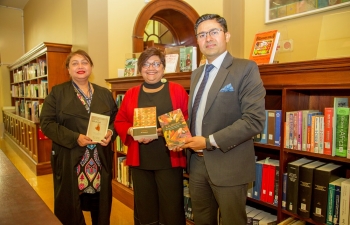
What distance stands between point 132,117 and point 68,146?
Answer: 1.58 ft

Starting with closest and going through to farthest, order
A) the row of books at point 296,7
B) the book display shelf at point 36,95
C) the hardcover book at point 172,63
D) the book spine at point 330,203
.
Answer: the book spine at point 330,203 < the hardcover book at point 172,63 < the row of books at point 296,7 < the book display shelf at point 36,95

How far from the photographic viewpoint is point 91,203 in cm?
214

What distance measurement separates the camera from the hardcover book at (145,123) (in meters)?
1.78

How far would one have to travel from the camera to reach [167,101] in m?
1.89

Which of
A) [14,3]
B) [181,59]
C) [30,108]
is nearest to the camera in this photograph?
[181,59]

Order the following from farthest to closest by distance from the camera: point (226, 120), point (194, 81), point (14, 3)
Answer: point (14, 3), point (194, 81), point (226, 120)

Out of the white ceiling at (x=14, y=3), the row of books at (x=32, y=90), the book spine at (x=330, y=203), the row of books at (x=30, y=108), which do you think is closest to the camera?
the book spine at (x=330, y=203)

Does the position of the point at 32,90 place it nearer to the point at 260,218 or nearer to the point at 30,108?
the point at 30,108

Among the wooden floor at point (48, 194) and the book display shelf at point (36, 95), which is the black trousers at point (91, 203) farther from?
the book display shelf at point (36, 95)

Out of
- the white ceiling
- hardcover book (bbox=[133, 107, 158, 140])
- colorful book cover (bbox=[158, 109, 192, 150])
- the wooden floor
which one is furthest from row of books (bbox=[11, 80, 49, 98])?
colorful book cover (bbox=[158, 109, 192, 150])

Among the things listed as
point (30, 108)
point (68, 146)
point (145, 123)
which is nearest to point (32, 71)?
point (30, 108)

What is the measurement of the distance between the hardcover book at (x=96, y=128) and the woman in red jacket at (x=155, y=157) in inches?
5.3

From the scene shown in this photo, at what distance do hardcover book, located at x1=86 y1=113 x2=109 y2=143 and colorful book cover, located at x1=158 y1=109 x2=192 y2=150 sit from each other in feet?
1.64

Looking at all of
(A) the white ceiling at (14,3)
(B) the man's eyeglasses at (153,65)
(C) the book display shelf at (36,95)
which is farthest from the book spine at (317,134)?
(A) the white ceiling at (14,3)
